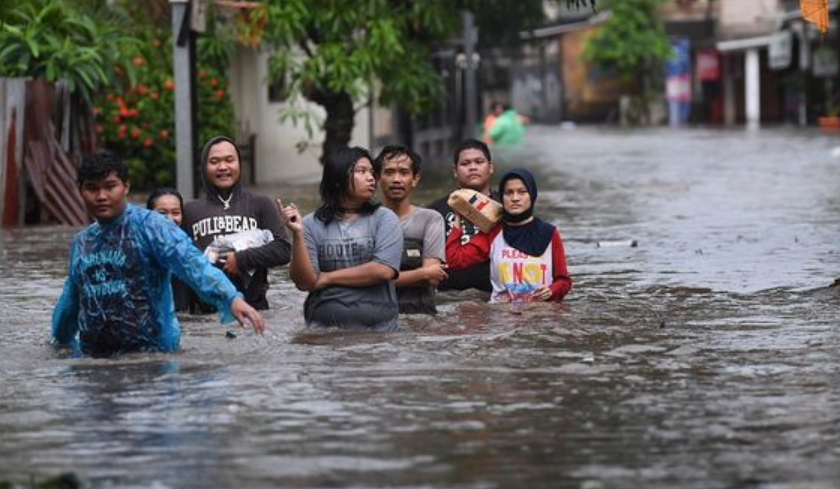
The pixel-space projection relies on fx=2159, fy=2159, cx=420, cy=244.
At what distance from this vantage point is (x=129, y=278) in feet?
34.0

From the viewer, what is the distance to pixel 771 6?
82500 mm

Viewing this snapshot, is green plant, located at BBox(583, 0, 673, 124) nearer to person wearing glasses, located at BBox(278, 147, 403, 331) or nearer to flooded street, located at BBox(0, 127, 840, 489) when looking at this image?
flooded street, located at BBox(0, 127, 840, 489)

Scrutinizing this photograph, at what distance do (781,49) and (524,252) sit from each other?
62117mm

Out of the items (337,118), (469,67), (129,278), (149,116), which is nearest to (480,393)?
(129,278)

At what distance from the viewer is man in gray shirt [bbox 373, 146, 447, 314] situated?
1195 centimetres

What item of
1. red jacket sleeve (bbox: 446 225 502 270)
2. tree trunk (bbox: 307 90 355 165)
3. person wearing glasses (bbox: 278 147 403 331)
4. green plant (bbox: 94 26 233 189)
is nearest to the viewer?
person wearing glasses (bbox: 278 147 403 331)

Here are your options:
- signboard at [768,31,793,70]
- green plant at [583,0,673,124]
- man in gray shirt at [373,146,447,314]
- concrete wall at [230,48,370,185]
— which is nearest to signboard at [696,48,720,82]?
green plant at [583,0,673,124]

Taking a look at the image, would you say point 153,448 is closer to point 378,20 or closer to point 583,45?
point 378,20

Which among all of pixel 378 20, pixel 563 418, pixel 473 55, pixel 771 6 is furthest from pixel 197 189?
pixel 771 6

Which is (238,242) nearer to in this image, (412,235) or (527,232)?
(412,235)

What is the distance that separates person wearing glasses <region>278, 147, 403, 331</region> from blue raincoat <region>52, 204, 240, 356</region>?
101cm

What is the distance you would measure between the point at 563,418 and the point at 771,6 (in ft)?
248

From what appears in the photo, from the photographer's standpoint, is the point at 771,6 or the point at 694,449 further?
the point at 771,6

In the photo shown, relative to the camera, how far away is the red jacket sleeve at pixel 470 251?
1309cm
